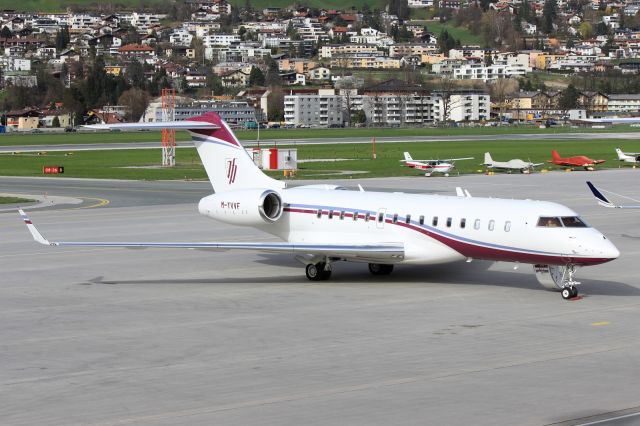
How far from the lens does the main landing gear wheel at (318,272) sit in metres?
34.1

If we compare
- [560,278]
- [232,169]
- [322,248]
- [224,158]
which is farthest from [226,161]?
[560,278]

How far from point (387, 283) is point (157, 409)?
15.0 meters

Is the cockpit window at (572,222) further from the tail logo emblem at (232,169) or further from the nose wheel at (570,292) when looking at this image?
the tail logo emblem at (232,169)

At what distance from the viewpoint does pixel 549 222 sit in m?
30.4

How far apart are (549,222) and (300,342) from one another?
8.83m

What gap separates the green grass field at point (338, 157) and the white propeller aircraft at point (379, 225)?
42956 mm

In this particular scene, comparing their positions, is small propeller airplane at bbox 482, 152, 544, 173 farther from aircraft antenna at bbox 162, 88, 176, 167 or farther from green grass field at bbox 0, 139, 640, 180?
aircraft antenna at bbox 162, 88, 176, 167

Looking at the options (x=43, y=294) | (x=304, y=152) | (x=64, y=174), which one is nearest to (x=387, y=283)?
(x=43, y=294)

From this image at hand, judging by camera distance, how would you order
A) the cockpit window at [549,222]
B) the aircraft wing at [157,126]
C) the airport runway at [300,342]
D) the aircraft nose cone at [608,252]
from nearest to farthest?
the airport runway at [300,342], the aircraft nose cone at [608,252], the cockpit window at [549,222], the aircraft wing at [157,126]

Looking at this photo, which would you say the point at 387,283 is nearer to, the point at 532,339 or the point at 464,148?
the point at 532,339

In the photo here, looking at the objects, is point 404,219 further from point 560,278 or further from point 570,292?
point 570,292

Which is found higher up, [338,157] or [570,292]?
[570,292]

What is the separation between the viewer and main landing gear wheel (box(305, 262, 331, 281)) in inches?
1341

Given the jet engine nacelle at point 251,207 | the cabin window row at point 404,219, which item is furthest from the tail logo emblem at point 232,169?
the cabin window row at point 404,219
